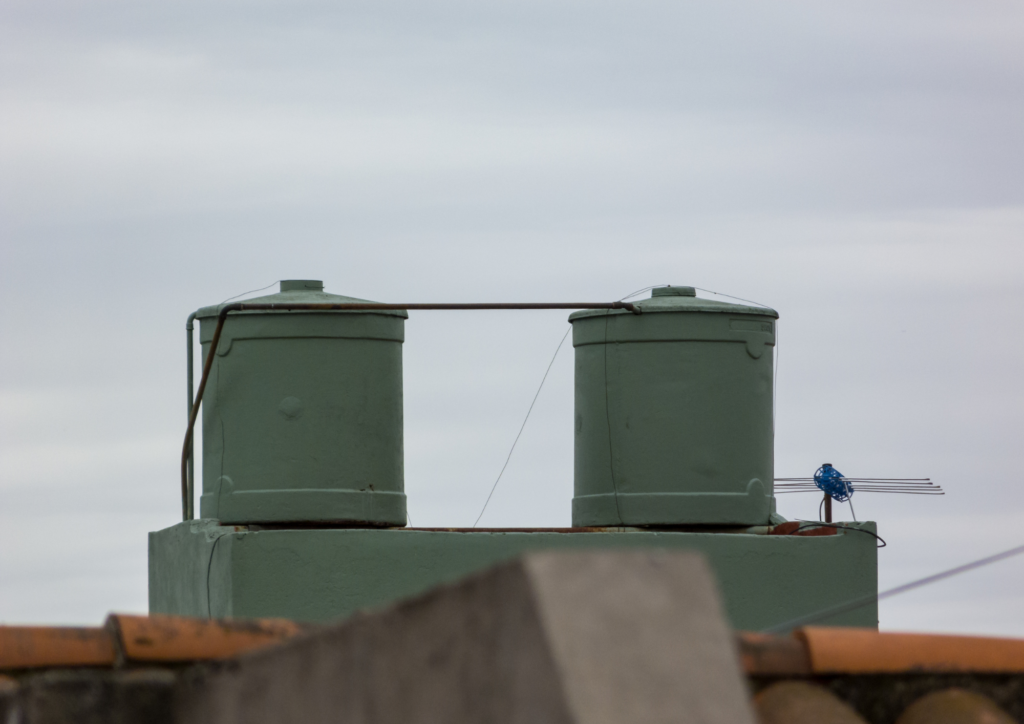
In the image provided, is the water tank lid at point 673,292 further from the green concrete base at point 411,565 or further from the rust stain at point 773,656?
the rust stain at point 773,656

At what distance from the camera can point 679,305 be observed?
12.1 m

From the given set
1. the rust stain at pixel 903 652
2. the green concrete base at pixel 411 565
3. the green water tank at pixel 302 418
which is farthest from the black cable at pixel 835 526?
the rust stain at pixel 903 652

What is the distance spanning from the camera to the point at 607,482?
40.2ft

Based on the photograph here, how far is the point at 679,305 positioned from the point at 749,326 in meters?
0.64

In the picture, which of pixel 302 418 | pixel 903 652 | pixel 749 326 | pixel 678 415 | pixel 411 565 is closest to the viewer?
pixel 903 652

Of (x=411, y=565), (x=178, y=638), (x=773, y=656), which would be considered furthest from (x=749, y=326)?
(x=178, y=638)

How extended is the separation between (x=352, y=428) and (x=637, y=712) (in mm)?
9102

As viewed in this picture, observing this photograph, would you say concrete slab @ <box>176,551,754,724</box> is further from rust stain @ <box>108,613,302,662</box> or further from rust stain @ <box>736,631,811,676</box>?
rust stain @ <box>736,631,811,676</box>

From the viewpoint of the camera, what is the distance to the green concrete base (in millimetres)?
10523

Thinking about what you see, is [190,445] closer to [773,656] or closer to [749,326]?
[749,326]

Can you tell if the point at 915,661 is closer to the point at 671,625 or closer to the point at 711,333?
the point at 671,625

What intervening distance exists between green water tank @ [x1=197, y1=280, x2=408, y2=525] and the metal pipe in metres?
A: 0.06

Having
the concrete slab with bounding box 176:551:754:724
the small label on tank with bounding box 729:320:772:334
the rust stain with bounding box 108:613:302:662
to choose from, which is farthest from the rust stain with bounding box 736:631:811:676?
the small label on tank with bounding box 729:320:772:334

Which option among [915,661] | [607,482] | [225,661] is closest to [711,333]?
[607,482]
